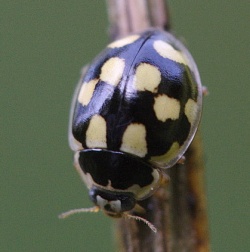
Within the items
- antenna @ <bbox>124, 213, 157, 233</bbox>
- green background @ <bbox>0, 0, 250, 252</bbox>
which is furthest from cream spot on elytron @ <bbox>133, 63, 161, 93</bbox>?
green background @ <bbox>0, 0, 250, 252</bbox>

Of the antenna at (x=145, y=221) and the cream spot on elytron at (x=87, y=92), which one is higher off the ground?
the cream spot on elytron at (x=87, y=92)

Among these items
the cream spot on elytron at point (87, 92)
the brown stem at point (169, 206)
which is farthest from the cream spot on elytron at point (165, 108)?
the cream spot on elytron at point (87, 92)

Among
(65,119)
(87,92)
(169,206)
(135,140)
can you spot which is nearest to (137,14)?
(87,92)

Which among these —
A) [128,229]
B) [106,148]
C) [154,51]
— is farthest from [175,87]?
[128,229]

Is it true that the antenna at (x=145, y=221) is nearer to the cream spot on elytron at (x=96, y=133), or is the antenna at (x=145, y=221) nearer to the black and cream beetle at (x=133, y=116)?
the black and cream beetle at (x=133, y=116)

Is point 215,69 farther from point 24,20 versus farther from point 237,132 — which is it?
point 24,20

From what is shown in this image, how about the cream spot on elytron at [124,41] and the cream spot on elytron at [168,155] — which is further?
the cream spot on elytron at [124,41]
